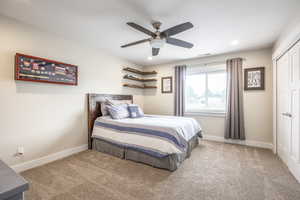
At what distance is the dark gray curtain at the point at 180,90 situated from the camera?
4469 millimetres

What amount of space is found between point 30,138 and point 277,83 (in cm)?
486

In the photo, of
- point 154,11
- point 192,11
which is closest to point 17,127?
point 154,11

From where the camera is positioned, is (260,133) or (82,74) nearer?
(82,74)

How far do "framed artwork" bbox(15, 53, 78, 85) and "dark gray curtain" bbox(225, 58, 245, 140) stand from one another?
3778mm

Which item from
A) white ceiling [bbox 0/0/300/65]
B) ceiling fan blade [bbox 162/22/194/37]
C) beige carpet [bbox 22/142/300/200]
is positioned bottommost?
beige carpet [bbox 22/142/300/200]

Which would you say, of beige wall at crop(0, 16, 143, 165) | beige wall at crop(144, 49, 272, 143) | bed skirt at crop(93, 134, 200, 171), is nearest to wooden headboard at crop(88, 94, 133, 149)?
beige wall at crop(0, 16, 143, 165)

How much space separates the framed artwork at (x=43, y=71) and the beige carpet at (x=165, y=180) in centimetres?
154

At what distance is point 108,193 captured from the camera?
1.82m

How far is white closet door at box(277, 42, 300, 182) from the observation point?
2119 mm

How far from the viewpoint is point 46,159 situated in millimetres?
2654

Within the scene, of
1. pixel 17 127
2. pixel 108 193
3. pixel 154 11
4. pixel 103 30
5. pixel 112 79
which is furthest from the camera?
pixel 112 79

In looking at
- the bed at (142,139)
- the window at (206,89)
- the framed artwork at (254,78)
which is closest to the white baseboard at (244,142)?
the window at (206,89)

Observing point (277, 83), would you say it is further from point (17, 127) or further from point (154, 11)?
point (17, 127)

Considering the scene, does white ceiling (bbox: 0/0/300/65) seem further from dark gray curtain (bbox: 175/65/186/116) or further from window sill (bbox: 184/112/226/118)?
window sill (bbox: 184/112/226/118)
